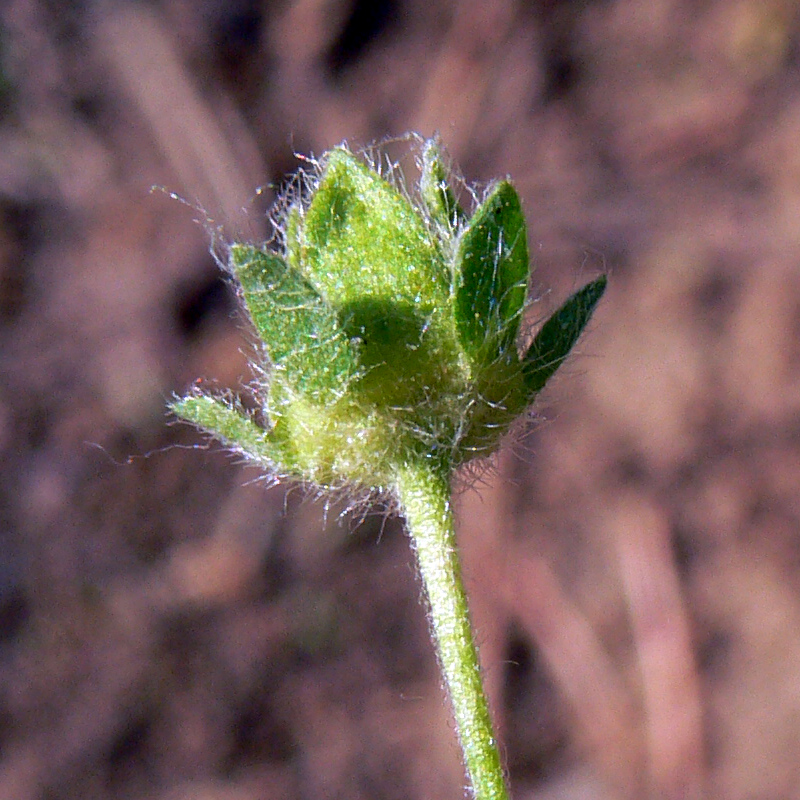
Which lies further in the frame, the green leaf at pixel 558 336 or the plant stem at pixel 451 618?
the green leaf at pixel 558 336

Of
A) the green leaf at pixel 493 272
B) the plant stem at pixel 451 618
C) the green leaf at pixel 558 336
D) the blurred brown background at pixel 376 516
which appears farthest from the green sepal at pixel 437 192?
the blurred brown background at pixel 376 516

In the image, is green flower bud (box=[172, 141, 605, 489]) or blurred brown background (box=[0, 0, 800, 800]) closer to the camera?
green flower bud (box=[172, 141, 605, 489])

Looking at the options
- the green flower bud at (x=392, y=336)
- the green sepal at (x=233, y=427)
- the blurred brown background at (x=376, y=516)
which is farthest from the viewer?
the blurred brown background at (x=376, y=516)

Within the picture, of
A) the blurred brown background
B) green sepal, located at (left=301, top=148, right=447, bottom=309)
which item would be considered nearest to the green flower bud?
green sepal, located at (left=301, top=148, right=447, bottom=309)

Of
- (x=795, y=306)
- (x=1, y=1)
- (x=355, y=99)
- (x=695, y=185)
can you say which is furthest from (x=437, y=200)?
(x=1, y=1)

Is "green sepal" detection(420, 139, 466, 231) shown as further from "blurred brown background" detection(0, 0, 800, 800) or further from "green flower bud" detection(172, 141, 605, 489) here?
"blurred brown background" detection(0, 0, 800, 800)

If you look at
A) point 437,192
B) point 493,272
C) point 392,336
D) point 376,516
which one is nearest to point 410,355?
point 392,336

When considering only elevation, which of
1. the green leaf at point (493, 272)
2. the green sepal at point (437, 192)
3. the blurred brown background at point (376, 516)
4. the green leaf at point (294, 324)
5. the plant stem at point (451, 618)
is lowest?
the plant stem at point (451, 618)

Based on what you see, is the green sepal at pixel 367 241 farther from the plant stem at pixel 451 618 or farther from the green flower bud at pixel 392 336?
the plant stem at pixel 451 618
